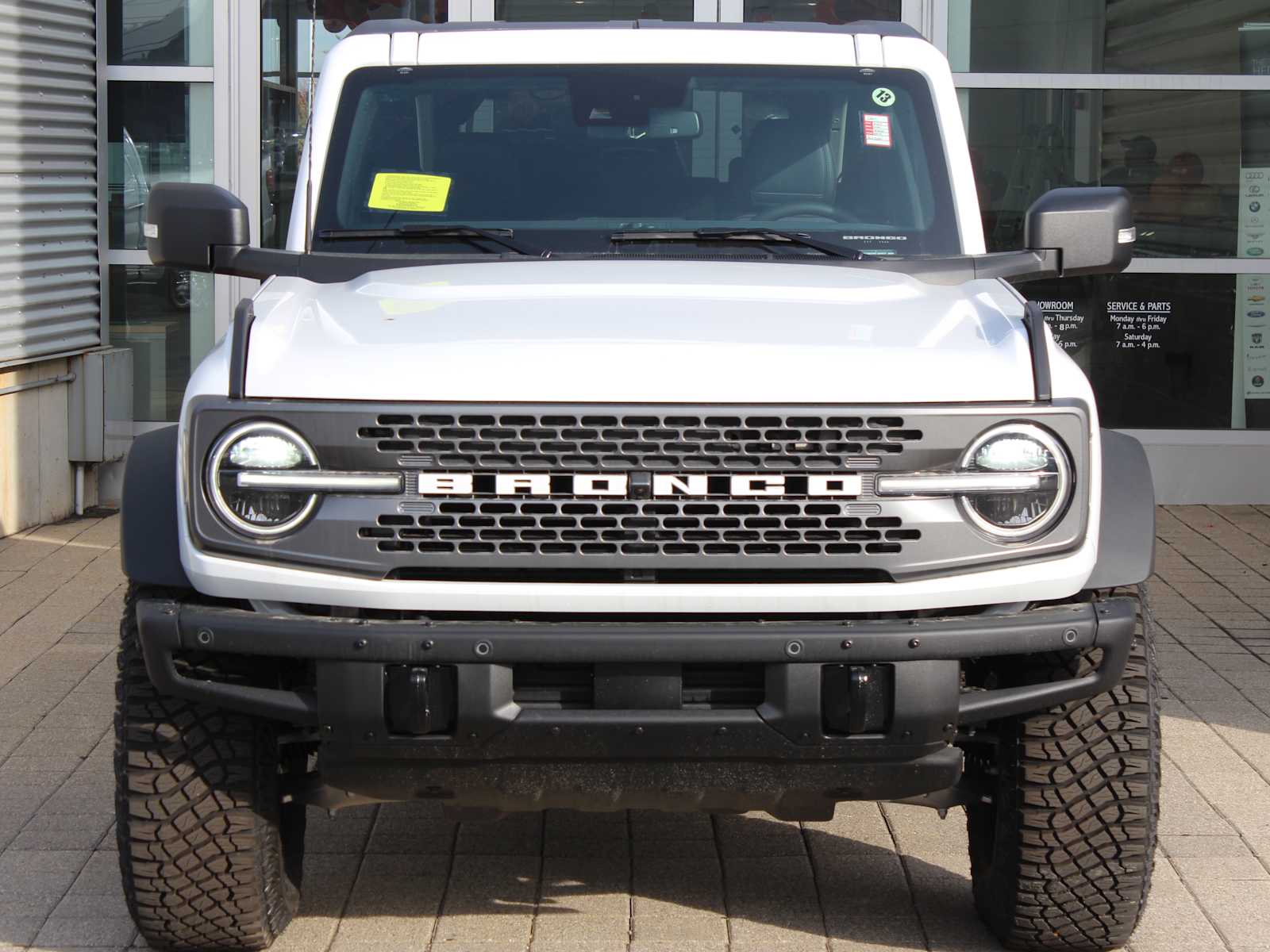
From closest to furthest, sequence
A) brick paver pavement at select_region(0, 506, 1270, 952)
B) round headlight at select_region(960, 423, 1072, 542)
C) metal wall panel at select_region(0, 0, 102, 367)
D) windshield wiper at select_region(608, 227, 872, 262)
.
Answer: round headlight at select_region(960, 423, 1072, 542) < brick paver pavement at select_region(0, 506, 1270, 952) < windshield wiper at select_region(608, 227, 872, 262) < metal wall panel at select_region(0, 0, 102, 367)

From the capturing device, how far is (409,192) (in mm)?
4402

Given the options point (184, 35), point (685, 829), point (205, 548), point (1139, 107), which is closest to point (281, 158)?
point (184, 35)

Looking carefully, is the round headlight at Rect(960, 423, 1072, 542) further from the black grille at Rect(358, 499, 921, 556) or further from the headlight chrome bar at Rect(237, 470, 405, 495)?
the headlight chrome bar at Rect(237, 470, 405, 495)

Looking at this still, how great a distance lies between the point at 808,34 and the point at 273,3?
586 cm

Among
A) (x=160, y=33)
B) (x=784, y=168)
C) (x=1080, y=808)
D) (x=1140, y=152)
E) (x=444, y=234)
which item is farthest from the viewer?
(x=1140, y=152)

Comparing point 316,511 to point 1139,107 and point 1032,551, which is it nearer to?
point 1032,551

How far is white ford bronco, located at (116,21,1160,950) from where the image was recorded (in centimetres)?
314

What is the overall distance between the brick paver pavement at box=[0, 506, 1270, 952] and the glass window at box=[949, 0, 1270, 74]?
16.9 ft

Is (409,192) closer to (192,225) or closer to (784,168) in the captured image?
(192,225)

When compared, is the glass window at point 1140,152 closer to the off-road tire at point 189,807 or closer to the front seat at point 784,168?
the front seat at point 784,168

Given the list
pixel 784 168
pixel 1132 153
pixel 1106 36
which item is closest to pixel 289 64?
pixel 1106 36

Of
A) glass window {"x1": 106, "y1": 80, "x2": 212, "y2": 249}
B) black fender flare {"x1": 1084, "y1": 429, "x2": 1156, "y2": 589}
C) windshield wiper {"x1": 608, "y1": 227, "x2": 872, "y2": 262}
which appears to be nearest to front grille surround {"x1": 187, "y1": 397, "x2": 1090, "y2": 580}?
black fender flare {"x1": 1084, "y1": 429, "x2": 1156, "y2": 589}

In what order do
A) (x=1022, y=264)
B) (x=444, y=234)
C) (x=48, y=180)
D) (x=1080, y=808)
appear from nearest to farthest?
1. (x=1080, y=808)
2. (x=1022, y=264)
3. (x=444, y=234)
4. (x=48, y=180)

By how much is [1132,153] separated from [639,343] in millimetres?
7406
